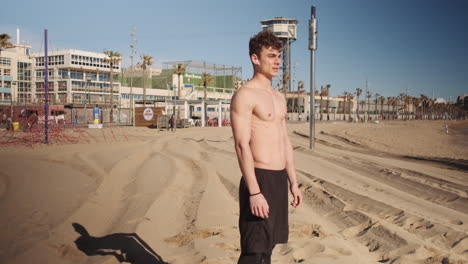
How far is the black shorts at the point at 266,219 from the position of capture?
243cm

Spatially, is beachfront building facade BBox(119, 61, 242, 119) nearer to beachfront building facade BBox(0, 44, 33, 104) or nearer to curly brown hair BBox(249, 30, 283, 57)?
beachfront building facade BBox(0, 44, 33, 104)

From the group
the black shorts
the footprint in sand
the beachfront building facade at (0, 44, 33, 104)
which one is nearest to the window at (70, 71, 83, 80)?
the beachfront building facade at (0, 44, 33, 104)

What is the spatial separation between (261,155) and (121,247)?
7.47 feet

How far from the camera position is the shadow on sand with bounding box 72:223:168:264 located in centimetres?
369

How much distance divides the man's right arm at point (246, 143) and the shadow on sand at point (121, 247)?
5.52 feet

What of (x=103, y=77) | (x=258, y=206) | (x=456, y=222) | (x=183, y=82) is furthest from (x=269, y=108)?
(x=183, y=82)

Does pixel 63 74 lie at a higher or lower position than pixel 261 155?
higher

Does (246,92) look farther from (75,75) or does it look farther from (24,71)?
(24,71)

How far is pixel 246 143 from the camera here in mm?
2445

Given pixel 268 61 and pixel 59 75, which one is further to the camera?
pixel 59 75

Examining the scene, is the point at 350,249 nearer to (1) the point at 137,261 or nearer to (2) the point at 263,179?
(2) the point at 263,179

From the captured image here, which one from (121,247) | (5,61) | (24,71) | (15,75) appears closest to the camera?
(121,247)

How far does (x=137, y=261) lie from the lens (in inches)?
143

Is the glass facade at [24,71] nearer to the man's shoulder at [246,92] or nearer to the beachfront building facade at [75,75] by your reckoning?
the beachfront building facade at [75,75]
